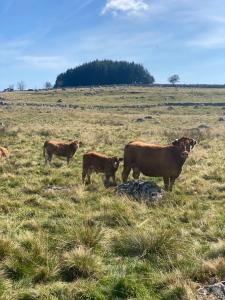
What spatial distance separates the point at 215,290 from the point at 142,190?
592cm

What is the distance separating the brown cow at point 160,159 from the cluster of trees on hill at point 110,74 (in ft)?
456

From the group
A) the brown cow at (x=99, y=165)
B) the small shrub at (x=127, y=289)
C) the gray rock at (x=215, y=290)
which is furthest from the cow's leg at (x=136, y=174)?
the gray rock at (x=215, y=290)

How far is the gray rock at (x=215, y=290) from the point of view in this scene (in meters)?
6.06

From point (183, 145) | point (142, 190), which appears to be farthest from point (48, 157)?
point (142, 190)

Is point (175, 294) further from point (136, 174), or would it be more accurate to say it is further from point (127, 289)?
point (136, 174)

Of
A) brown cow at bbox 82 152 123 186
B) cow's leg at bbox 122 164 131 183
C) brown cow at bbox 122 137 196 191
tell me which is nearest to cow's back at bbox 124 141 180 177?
brown cow at bbox 122 137 196 191

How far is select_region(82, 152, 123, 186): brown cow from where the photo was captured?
568 inches

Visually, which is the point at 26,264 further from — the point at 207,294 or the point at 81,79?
the point at 81,79

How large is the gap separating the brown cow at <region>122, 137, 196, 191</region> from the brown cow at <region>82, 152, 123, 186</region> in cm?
39

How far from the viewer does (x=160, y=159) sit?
13805 millimetres

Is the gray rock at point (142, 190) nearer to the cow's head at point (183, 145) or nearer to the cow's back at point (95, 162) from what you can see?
the cow's head at point (183, 145)

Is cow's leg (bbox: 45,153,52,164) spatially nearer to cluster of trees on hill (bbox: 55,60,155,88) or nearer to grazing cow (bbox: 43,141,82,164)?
grazing cow (bbox: 43,141,82,164)

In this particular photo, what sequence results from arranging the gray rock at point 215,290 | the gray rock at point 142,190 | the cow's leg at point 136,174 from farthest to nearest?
the cow's leg at point 136,174 → the gray rock at point 142,190 → the gray rock at point 215,290

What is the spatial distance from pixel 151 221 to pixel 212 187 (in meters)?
4.69
